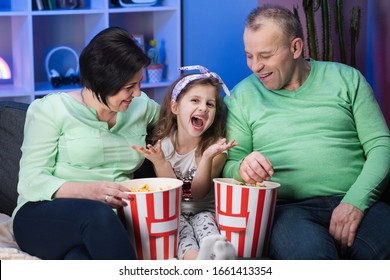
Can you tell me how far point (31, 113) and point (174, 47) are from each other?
2222 millimetres

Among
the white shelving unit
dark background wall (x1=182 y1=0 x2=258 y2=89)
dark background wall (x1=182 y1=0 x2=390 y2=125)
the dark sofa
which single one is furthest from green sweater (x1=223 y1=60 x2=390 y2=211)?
the white shelving unit

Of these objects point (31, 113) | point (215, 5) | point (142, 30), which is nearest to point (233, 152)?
point (31, 113)

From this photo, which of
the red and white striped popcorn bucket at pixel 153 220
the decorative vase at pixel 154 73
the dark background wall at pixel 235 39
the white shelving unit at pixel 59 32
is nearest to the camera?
the red and white striped popcorn bucket at pixel 153 220

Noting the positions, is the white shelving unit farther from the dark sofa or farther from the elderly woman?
the elderly woman

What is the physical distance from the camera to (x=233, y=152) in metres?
2.14


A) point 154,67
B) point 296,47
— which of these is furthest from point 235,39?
point 296,47

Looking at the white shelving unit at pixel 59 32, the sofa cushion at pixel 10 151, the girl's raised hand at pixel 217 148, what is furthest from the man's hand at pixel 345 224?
the white shelving unit at pixel 59 32

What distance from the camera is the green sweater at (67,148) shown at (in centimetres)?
197

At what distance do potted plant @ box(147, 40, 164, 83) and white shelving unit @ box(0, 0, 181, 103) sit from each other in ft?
0.14

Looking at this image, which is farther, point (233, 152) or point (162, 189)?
point (233, 152)

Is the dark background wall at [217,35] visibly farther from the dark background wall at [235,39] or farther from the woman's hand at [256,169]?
the woman's hand at [256,169]

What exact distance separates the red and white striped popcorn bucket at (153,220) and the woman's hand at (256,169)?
6.7 inches

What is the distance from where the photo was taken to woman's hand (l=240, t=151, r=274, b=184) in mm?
1907
